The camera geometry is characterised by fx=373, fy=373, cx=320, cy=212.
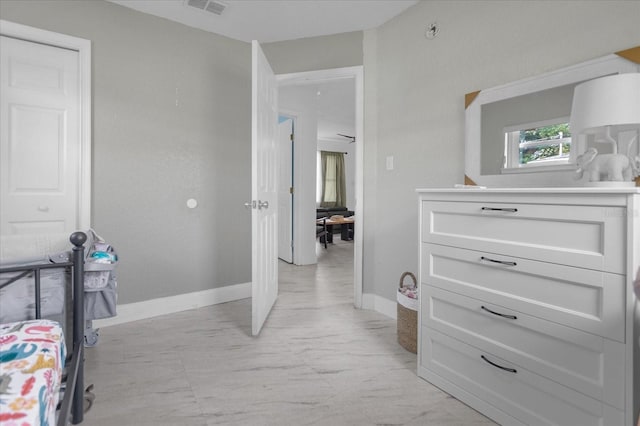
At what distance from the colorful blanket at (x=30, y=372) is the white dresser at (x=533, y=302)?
1.53m

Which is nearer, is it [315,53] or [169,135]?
[169,135]

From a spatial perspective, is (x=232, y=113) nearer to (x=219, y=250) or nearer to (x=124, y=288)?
(x=219, y=250)

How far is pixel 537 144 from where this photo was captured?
1909 mm

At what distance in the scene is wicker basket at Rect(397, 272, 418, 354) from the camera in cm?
223

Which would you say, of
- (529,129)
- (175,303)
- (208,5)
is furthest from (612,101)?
(175,303)

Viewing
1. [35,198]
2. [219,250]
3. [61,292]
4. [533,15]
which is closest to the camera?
[61,292]

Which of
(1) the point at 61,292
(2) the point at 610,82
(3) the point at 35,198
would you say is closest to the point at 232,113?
(3) the point at 35,198

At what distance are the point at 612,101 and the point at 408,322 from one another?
4.94ft

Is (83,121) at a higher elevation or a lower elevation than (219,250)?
higher

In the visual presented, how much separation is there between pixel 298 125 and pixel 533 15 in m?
3.43

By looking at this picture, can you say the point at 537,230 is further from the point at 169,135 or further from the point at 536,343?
the point at 169,135

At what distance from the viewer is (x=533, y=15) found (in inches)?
75.8

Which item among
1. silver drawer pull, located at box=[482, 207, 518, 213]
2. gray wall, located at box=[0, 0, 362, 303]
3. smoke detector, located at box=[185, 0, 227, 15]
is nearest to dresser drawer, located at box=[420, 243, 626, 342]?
silver drawer pull, located at box=[482, 207, 518, 213]

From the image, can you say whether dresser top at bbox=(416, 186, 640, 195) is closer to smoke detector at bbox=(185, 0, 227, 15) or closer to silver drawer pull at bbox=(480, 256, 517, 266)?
silver drawer pull at bbox=(480, 256, 517, 266)
